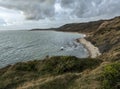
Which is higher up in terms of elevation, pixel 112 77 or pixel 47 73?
pixel 112 77

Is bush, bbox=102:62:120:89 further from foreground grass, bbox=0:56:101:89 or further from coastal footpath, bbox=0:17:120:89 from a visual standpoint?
foreground grass, bbox=0:56:101:89

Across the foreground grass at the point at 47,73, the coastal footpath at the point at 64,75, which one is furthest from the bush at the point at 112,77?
the foreground grass at the point at 47,73

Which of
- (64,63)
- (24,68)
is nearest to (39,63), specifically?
(24,68)

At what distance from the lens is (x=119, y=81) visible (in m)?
15.4

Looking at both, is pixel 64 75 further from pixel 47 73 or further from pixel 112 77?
pixel 112 77

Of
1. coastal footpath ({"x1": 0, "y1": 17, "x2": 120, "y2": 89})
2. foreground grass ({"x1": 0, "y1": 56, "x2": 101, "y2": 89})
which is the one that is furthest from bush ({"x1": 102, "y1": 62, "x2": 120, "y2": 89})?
foreground grass ({"x1": 0, "y1": 56, "x2": 101, "y2": 89})

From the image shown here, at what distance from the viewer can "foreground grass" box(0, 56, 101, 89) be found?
16.9 m

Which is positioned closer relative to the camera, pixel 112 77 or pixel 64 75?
pixel 112 77

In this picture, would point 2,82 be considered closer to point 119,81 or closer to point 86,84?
point 86,84

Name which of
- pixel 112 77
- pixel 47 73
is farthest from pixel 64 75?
pixel 112 77

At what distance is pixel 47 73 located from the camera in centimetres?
2181

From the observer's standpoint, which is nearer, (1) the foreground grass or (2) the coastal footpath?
(2) the coastal footpath

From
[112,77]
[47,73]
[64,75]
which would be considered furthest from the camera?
[47,73]

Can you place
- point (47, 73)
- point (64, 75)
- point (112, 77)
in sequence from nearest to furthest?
point (112, 77), point (64, 75), point (47, 73)
